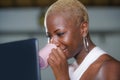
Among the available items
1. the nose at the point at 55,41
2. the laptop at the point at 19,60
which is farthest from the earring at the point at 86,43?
the laptop at the point at 19,60

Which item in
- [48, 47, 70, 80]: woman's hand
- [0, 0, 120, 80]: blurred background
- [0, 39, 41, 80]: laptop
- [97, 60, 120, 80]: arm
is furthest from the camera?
[0, 0, 120, 80]: blurred background

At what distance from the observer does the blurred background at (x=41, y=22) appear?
3.84 m

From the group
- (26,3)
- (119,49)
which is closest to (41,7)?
(26,3)

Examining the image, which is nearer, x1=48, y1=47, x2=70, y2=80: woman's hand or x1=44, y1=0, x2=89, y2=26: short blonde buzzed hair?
x1=48, y1=47, x2=70, y2=80: woman's hand

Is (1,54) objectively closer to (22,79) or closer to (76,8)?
(22,79)

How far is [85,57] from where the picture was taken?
119cm

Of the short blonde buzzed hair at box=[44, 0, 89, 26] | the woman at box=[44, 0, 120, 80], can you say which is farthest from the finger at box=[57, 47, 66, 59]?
the short blonde buzzed hair at box=[44, 0, 89, 26]

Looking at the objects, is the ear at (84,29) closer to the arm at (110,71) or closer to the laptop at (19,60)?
the arm at (110,71)

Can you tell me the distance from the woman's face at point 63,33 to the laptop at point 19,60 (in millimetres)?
281

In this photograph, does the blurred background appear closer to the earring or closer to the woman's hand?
the earring

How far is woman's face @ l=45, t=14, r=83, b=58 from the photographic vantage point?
3.48 feet

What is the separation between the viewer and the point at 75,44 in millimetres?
1114

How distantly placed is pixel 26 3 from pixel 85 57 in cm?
276

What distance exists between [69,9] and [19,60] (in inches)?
14.9
